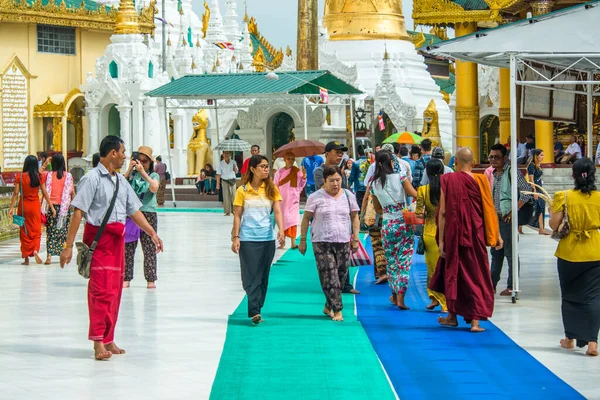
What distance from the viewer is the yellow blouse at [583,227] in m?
9.47

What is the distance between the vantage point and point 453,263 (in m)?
10.5

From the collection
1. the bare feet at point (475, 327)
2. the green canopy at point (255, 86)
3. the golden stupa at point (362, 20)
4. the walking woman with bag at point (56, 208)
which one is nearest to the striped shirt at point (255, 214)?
the bare feet at point (475, 327)

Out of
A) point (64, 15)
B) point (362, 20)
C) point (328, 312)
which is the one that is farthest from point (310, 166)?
point (64, 15)

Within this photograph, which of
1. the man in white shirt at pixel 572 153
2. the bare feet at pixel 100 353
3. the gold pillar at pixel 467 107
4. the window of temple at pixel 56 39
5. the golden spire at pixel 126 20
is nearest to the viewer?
the bare feet at pixel 100 353

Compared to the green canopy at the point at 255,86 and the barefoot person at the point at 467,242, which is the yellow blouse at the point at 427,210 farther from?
the green canopy at the point at 255,86

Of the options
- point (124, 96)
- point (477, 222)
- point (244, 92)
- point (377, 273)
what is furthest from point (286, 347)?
point (124, 96)

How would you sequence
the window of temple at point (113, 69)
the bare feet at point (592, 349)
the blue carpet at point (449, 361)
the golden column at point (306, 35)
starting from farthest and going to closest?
the window of temple at point (113, 69)
the golden column at point (306, 35)
the bare feet at point (592, 349)
the blue carpet at point (449, 361)

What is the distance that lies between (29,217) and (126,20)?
89.6ft

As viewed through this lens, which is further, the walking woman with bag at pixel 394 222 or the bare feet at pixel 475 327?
the walking woman with bag at pixel 394 222

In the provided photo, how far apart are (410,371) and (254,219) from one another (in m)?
2.67

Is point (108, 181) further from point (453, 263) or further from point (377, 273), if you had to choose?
point (377, 273)

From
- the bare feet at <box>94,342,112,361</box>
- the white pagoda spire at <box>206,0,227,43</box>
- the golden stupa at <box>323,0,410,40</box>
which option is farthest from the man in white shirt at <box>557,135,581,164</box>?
the white pagoda spire at <box>206,0,227,43</box>

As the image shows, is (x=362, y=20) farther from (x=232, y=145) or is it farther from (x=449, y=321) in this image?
(x=449, y=321)

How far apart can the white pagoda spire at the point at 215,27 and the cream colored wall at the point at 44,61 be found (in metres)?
7.87
